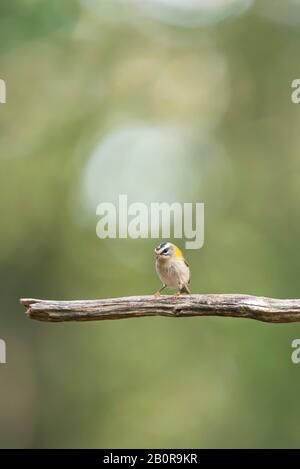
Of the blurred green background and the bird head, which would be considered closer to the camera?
the bird head

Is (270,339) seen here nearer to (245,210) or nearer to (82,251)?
(245,210)

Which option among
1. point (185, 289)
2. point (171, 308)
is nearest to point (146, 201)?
point (185, 289)

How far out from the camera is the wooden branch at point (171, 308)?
618 cm

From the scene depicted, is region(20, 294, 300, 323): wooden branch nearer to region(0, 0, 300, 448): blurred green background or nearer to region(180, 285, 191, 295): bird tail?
region(180, 285, 191, 295): bird tail

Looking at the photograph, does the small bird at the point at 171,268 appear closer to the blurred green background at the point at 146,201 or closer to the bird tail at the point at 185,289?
the bird tail at the point at 185,289

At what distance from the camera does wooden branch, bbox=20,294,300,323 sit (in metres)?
6.18

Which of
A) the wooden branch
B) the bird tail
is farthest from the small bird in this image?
the wooden branch

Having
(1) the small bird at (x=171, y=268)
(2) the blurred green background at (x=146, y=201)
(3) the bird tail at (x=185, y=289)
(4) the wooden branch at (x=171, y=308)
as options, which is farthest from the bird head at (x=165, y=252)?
(2) the blurred green background at (x=146, y=201)

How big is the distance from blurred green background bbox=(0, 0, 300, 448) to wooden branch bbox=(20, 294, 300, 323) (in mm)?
7832

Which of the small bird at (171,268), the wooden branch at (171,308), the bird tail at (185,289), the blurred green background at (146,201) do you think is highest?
the blurred green background at (146,201)

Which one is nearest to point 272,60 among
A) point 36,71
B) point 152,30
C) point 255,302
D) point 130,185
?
point 152,30

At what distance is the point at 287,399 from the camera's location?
1461 cm

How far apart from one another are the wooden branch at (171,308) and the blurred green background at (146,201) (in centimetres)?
783

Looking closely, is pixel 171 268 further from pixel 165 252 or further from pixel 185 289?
pixel 185 289
